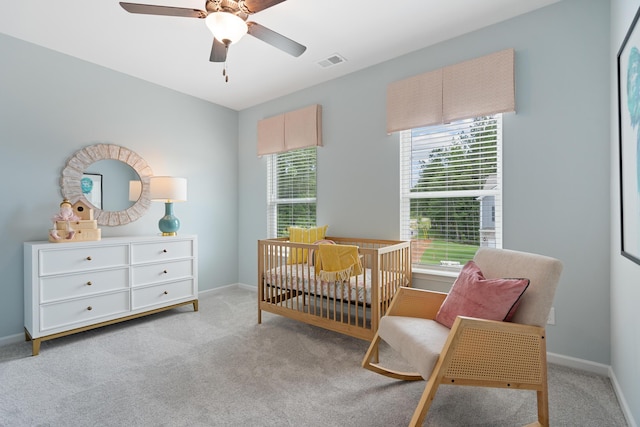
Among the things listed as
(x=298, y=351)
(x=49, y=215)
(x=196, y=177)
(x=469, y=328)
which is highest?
(x=196, y=177)

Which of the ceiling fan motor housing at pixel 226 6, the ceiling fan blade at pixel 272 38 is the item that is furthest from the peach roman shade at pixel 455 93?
the ceiling fan motor housing at pixel 226 6

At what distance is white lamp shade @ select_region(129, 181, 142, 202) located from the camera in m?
3.33

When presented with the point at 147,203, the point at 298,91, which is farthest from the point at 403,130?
the point at 147,203

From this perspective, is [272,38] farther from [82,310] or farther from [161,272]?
[82,310]

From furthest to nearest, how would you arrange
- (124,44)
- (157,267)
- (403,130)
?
(157,267) → (403,130) → (124,44)

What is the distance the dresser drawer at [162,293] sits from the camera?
2949 millimetres

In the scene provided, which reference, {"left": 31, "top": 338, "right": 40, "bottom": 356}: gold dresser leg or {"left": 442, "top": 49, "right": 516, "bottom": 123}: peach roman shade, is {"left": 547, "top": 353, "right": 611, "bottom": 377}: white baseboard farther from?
{"left": 31, "top": 338, "right": 40, "bottom": 356}: gold dresser leg

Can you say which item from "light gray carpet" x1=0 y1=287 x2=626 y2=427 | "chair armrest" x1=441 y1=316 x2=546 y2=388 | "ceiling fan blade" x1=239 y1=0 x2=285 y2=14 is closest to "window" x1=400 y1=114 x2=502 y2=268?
→ "light gray carpet" x1=0 y1=287 x2=626 y2=427

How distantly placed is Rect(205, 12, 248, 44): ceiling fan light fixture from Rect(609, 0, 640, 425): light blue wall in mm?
1919

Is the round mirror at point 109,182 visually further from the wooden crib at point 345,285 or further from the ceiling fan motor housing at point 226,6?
the ceiling fan motor housing at point 226,6

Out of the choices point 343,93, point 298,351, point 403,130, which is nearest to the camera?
point 298,351

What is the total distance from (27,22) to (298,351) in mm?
3275

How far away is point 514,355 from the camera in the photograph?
146 centimetres

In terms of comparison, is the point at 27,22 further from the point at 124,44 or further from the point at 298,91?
the point at 298,91
